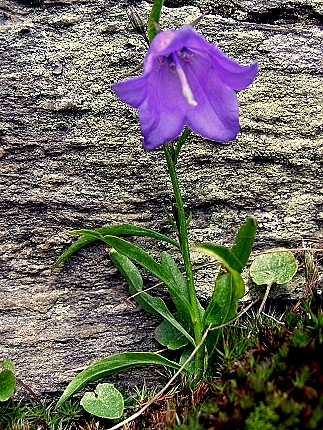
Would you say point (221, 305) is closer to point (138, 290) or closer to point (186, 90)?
point (138, 290)

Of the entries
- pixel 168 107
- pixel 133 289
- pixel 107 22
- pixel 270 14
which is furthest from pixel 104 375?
pixel 270 14

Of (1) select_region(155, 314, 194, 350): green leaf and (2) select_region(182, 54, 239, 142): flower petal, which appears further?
(1) select_region(155, 314, 194, 350): green leaf

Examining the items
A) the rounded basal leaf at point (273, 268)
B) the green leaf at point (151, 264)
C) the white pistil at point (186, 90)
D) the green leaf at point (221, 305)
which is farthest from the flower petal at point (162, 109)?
the rounded basal leaf at point (273, 268)

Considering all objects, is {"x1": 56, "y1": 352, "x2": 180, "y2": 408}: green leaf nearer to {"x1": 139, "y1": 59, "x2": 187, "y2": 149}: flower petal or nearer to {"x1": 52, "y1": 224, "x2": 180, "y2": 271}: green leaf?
{"x1": 52, "y1": 224, "x2": 180, "y2": 271}: green leaf

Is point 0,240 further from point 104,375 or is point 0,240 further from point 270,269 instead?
point 270,269

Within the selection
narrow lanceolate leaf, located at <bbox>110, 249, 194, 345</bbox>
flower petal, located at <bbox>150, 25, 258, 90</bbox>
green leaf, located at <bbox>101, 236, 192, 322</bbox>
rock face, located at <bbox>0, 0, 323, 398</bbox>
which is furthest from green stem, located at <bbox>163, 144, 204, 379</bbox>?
flower petal, located at <bbox>150, 25, 258, 90</bbox>

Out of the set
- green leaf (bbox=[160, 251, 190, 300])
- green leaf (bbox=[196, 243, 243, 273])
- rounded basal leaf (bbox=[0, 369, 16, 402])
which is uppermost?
green leaf (bbox=[196, 243, 243, 273])
